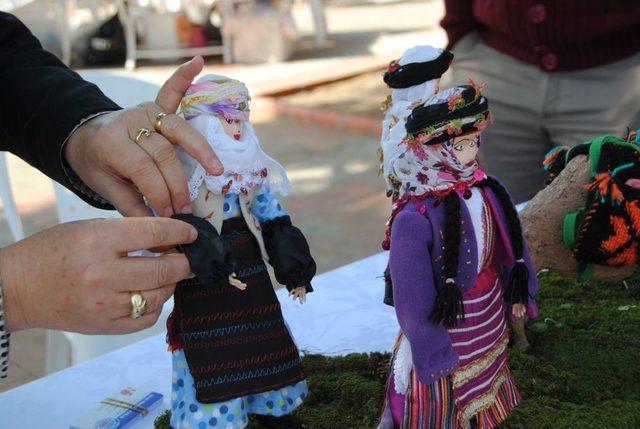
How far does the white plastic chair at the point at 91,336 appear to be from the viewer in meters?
1.72

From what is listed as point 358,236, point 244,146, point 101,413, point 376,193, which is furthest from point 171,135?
point 376,193

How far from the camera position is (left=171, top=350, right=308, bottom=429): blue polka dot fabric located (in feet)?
3.33

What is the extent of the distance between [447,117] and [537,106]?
924mm

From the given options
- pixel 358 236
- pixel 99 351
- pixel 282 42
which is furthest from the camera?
pixel 282 42

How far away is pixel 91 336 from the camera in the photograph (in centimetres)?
173

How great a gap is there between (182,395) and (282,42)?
551cm

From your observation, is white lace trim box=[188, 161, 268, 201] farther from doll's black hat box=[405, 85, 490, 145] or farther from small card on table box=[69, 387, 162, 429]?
Result: small card on table box=[69, 387, 162, 429]

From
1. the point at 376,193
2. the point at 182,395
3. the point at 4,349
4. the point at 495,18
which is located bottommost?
the point at 376,193

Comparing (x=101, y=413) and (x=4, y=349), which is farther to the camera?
(x=101, y=413)

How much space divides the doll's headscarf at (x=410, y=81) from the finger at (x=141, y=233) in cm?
31

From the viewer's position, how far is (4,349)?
887mm

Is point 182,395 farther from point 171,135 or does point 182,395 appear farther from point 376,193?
point 376,193

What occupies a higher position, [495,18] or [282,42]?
[495,18]

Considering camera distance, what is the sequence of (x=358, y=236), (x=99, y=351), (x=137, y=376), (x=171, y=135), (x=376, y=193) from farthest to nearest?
1. (x=376, y=193)
2. (x=358, y=236)
3. (x=99, y=351)
4. (x=137, y=376)
5. (x=171, y=135)
